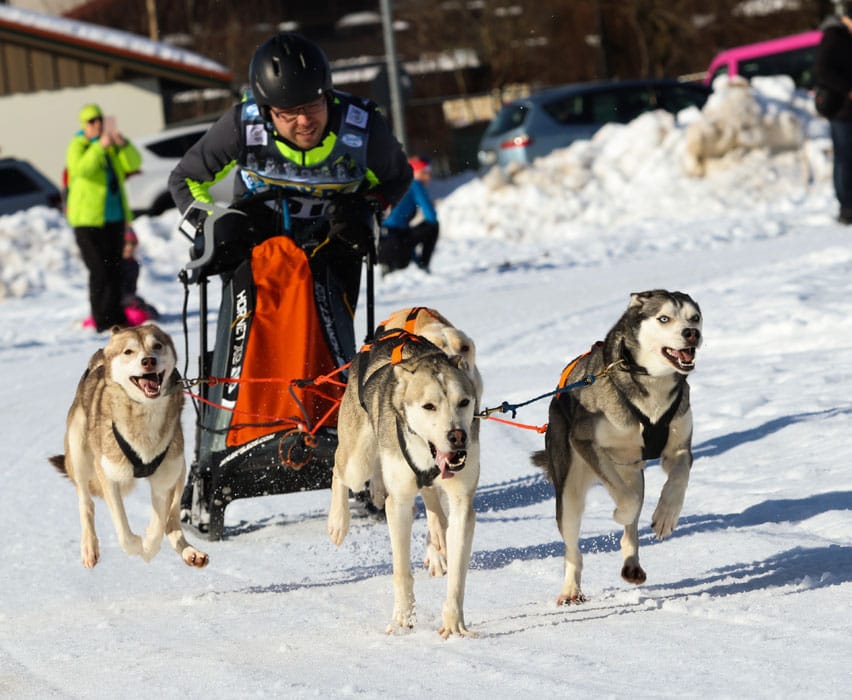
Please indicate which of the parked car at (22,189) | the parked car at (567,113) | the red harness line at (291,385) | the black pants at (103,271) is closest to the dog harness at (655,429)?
the red harness line at (291,385)

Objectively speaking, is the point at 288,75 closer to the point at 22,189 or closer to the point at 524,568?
the point at 524,568

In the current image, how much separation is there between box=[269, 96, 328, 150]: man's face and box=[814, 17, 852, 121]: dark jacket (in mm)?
7640

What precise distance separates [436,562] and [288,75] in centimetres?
174

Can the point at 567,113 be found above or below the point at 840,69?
below

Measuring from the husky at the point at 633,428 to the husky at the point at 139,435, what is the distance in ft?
4.02

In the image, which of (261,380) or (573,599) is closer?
(573,599)

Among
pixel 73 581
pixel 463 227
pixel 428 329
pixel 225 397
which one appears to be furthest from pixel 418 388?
pixel 463 227

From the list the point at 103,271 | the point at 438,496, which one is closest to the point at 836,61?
the point at 103,271

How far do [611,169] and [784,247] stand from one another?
5.57 meters

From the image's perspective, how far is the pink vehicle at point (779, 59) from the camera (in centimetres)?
2348

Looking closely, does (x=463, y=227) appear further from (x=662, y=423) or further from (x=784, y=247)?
(x=662, y=423)

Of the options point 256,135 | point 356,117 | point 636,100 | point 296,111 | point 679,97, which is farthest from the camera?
point 679,97

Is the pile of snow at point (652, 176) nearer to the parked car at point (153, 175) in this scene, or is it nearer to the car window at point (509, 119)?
the car window at point (509, 119)

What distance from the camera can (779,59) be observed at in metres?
23.8
